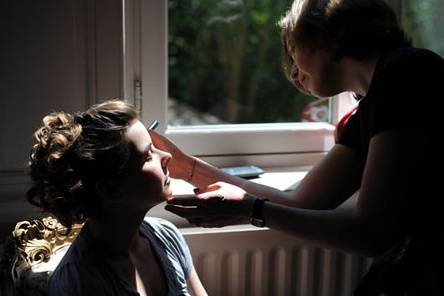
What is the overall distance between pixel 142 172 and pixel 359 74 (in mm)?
531

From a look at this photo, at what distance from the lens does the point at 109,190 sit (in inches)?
47.4

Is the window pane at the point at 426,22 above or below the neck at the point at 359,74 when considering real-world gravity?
above

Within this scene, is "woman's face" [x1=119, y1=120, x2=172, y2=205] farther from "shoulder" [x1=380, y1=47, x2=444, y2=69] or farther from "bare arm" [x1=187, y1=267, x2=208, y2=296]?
"shoulder" [x1=380, y1=47, x2=444, y2=69]

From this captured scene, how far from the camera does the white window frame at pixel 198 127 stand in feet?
5.72

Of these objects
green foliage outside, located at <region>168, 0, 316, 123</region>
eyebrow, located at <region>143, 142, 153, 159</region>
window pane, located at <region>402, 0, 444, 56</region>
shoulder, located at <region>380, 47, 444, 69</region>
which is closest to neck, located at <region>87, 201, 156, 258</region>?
eyebrow, located at <region>143, 142, 153, 159</region>

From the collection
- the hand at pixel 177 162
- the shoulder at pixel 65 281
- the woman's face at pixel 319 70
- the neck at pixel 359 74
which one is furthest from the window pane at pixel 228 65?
the shoulder at pixel 65 281

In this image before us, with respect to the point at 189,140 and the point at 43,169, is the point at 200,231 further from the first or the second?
the point at 43,169

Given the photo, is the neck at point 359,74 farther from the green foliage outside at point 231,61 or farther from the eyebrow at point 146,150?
the green foliage outside at point 231,61

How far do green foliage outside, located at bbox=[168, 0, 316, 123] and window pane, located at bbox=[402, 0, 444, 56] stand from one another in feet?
1.25

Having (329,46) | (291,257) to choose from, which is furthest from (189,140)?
(329,46)

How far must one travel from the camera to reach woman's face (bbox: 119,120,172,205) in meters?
1.21

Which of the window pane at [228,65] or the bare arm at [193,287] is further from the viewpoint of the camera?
the window pane at [228,65]

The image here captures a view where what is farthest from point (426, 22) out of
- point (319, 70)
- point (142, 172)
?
point (142, 172)

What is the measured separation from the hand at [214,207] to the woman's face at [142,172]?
0.06m
